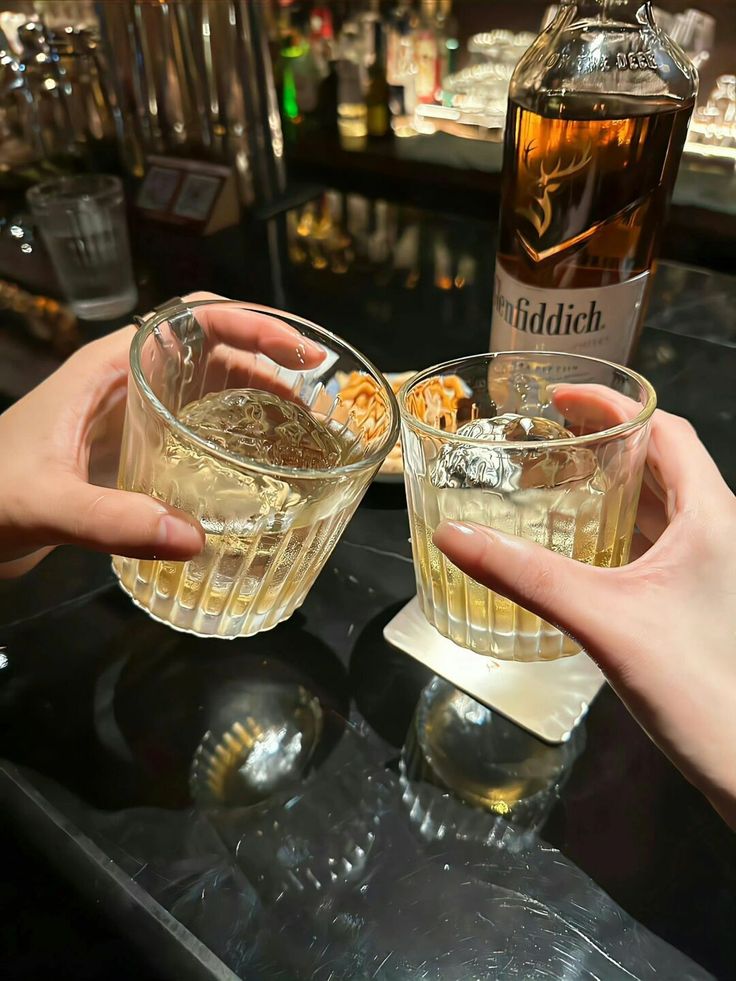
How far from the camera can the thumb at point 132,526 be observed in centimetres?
38

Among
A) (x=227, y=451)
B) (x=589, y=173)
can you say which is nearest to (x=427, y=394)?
(x=227, y=451)

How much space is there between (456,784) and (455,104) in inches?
60.7

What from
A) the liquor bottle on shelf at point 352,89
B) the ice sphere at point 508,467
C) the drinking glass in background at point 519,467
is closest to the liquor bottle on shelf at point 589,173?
the drinking glass in background at point 519,467

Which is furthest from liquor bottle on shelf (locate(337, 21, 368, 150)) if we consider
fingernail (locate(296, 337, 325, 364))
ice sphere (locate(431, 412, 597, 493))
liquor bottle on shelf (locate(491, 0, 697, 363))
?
ice sphere (locate(431, 412, 597, 493))

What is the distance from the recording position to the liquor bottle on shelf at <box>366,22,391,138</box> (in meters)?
1.62

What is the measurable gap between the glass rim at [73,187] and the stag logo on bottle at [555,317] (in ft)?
2.15

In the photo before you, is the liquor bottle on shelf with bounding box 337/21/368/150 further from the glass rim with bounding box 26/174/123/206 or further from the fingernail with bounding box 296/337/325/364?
the fingernail with bounding box 296/337/325/364

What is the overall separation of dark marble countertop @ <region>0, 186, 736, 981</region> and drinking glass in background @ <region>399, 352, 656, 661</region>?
0.11 meters

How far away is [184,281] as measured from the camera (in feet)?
3.67

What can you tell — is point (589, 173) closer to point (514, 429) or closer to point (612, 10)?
point (612, 10)

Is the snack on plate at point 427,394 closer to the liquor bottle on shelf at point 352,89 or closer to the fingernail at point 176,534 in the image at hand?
the fingernail at point 176,534

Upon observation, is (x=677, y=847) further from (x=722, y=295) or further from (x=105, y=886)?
(x=722, y=295)

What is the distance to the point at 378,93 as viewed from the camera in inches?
64.4

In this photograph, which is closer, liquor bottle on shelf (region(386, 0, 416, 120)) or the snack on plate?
the snack on plate
